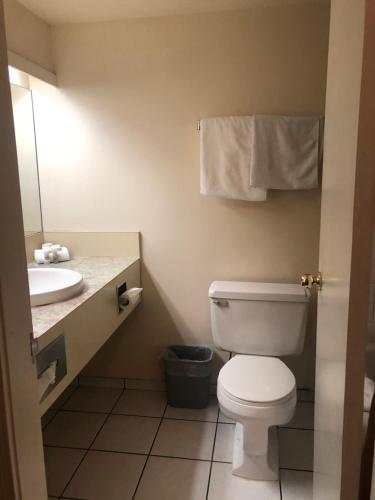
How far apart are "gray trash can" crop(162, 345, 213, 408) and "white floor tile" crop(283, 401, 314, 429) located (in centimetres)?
50

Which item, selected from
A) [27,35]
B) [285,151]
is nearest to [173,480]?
[285,151]

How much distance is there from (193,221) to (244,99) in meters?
0.72

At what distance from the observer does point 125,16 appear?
2090 mm

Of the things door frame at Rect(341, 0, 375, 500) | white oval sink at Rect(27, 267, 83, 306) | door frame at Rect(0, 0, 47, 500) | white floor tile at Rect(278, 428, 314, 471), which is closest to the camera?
door frame at Rect(341, 0, 375, 500)

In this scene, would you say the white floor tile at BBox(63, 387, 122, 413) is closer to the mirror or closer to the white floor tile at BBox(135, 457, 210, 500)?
the white floor tile at BBox(135, 457, 210, 500)

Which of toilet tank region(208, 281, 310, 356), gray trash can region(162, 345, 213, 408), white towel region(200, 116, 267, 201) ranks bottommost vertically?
gray trash can region(162, 345, 213, 408)

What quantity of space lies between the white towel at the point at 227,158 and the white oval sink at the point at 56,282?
33.1 inches

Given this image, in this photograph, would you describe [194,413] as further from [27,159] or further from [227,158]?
[27,159]

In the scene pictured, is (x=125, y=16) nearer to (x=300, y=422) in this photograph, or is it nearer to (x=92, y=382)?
(x=92, y=382)

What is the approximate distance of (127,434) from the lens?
210 centimetres

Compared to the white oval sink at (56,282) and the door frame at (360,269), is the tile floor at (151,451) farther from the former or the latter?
the door frame at (360,269)

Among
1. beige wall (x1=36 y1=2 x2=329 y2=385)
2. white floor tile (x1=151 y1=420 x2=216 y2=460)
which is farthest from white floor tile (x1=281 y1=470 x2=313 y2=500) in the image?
beige wall (x1=36 y1=2 x2=329 y2=385)

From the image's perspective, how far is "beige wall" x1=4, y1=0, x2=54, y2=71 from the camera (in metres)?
1.89

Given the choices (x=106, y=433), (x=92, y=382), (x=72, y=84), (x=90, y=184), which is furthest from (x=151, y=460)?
(x=72, y=84)
